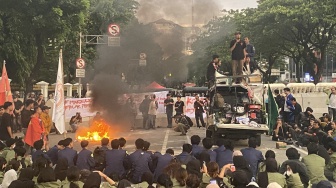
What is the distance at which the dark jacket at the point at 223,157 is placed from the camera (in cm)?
948

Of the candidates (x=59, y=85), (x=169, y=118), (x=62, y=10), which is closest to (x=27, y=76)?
(x=62, y=10)

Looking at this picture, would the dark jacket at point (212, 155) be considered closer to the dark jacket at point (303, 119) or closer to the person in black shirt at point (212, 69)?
the person in black shirt at point (212, 69)

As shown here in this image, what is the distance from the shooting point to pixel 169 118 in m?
24.9

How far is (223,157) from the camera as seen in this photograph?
9.54 m

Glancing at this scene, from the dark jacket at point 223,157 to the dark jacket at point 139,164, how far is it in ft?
4.35

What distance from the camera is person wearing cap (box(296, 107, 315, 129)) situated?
57.5 feet

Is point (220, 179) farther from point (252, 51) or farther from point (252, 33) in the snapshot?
point (252, 33)

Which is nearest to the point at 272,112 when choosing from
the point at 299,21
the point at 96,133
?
the point at 96,133

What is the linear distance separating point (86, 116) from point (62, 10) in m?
6.67

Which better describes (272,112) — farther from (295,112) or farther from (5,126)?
(5,126)

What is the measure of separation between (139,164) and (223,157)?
1607 millimetres

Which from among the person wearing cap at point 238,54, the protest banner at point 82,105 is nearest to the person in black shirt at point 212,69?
the person wearing cap at point 238,54

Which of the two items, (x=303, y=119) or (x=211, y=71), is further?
(x=303, y=119)

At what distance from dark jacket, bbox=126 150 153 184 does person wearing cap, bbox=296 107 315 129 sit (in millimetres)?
9585
